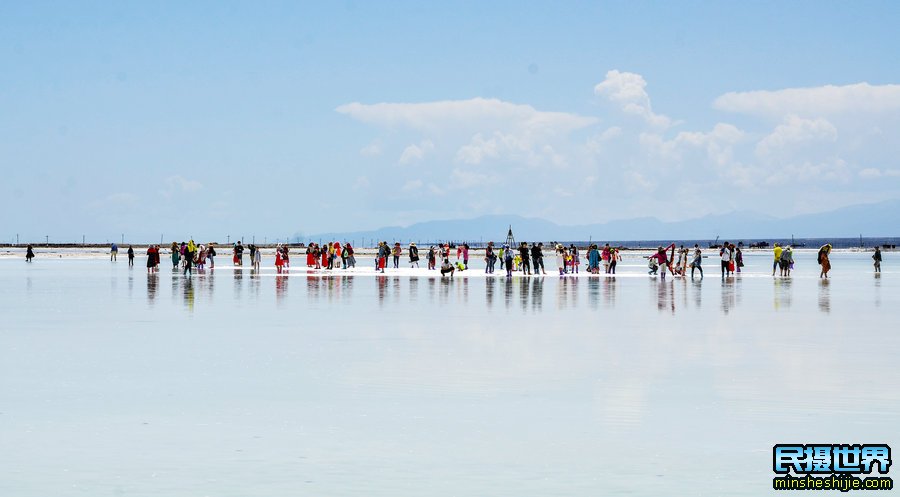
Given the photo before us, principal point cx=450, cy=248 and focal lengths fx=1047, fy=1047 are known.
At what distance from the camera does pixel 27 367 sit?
14.2m

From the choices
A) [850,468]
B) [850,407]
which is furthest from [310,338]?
[850,468]

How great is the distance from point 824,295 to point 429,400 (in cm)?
2352

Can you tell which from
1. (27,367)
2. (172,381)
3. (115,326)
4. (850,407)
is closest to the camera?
(850,407)

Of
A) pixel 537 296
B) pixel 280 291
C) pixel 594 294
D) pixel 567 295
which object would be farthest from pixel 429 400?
pixel 280 291

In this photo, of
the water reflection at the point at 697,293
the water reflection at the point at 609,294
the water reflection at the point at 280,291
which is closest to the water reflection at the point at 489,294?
the water reflection at the point at 609,294

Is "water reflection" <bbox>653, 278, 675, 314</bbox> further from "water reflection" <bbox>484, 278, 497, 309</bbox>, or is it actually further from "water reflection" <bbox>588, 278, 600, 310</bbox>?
"water reflection" <bbox>484, 278, 497, 309</bbox>

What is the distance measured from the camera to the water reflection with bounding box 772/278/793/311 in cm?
2734

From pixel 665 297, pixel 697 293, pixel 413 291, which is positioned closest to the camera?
pixel 665 297

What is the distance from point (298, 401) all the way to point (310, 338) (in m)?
6.82

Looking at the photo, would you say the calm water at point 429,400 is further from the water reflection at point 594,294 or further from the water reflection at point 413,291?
the water reflection at point 413,291

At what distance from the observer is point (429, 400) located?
11.5m

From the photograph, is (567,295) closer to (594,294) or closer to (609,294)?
(594,294)

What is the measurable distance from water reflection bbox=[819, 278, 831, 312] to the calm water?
2.59 metres

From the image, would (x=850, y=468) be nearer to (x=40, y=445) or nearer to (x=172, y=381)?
(x=40, y=445)
